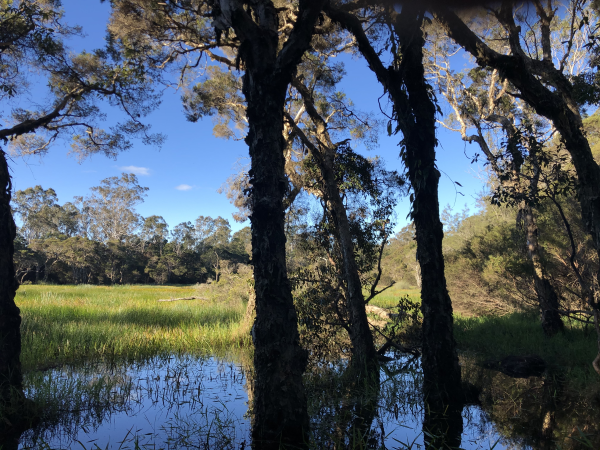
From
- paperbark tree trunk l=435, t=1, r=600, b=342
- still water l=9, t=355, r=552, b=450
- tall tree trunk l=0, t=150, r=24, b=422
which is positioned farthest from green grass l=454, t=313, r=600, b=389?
tall tree trunk l=0, t=150, r=24, b=422

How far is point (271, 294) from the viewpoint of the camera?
11.5 feet

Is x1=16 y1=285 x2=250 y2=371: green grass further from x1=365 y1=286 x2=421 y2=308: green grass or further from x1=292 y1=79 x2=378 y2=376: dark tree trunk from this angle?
x1=365 y1=286 x2=421 y2=308: green grass

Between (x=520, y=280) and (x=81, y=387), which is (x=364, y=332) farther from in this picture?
(x=520, y=280)

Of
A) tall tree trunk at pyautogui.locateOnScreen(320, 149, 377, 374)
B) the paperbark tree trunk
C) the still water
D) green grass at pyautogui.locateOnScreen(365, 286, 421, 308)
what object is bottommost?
green grass at pyautogui.locateOnScreen(365, 286, 421, 308)

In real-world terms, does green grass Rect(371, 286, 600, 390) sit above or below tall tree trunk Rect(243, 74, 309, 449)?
below

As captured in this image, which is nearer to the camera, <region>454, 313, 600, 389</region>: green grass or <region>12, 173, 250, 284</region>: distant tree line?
<region>454, 313, 600, 389</region>: green grass

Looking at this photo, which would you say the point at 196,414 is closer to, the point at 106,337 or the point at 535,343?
the point at 106,337

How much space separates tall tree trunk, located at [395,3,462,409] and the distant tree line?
35238mm

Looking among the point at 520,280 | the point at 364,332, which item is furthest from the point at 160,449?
the point at 520,280

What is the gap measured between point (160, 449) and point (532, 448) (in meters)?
3.55

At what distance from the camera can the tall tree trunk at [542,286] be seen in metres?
9.22

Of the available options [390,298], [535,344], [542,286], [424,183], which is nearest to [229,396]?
[424,183]

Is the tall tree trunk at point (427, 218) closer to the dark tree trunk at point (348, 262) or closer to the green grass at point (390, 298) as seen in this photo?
the dark tree trunk at point (348, 262)

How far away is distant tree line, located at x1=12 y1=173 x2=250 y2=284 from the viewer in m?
37.9
